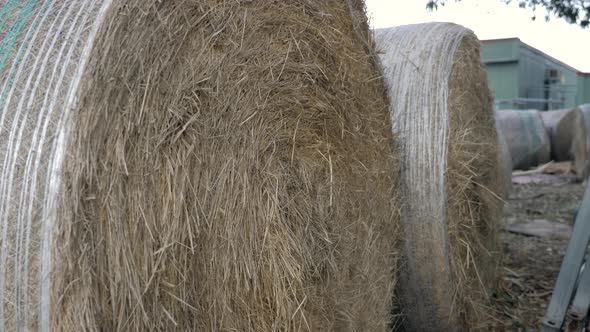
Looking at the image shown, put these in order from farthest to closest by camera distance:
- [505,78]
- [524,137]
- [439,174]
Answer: [505,78] < [524,137] < [439,174]

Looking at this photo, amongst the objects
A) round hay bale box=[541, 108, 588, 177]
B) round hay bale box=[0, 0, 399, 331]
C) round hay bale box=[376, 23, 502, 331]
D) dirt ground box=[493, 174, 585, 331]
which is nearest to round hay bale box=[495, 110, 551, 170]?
round hay bale box=[541, 108, 588, 177]

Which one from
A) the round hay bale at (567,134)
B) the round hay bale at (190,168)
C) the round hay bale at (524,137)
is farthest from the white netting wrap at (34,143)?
the round hay bale at (567,134)

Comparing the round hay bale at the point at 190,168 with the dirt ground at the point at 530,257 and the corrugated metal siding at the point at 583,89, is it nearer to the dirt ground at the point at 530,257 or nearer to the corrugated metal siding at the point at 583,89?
the dirt ground at the point at 530,257

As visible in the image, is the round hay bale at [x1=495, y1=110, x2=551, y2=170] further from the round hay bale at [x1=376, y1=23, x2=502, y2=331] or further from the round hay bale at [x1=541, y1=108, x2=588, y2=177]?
the round hay bale at [x1=376, y1=23, x2=502, y2=331]

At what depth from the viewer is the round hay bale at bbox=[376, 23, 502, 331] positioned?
2996 millimetres

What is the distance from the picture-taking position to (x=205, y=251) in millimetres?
1904

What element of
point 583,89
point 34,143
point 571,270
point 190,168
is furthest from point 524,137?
point 583,89

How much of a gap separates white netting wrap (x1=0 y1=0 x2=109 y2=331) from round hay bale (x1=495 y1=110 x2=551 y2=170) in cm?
956

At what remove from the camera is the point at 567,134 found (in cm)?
1068

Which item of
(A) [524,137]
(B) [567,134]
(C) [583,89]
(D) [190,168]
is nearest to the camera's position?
(D) [190,168]

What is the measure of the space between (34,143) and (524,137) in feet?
Answer: 33.0

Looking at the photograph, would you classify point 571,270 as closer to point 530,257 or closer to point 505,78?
point 530,257

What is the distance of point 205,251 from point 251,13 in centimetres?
85

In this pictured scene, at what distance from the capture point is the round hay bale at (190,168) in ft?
5.01
